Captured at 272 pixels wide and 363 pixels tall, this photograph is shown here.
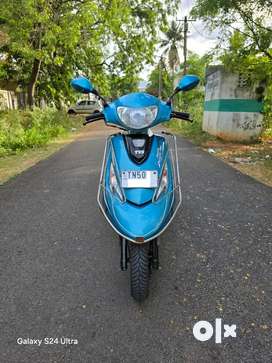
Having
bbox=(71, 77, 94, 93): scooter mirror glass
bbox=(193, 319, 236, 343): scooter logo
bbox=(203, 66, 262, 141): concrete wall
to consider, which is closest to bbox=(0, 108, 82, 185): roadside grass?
bbox=(71, 77, 94, 93): scooter mirror glass

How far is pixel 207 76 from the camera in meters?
9.77

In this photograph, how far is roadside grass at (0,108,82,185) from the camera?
19.7 feet

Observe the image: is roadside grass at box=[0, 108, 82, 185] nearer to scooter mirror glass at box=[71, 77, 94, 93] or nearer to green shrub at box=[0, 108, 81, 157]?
green shrub at box=[0, 108, 81, 157]

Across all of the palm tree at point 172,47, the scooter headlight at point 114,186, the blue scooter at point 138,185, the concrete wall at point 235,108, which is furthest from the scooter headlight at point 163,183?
the palm tree at point 172,47

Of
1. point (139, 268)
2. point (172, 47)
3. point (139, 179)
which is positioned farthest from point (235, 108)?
point (172, 47)

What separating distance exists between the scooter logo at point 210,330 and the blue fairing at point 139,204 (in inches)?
27.0

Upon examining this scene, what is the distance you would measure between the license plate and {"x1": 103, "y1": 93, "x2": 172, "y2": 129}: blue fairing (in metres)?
0.38

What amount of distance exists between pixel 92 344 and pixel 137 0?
44.0ft

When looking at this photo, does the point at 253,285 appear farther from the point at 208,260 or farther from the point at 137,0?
the point at 137,0

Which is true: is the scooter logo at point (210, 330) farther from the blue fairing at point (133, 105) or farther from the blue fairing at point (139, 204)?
the blue fairing at point (133, 105)

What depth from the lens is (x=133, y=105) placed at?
6.50 ft

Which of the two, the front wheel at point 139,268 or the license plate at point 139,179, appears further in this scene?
the license plate at point 139,179

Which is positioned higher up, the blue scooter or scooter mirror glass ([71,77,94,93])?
scooter mirror glass ([71,77,94,93])

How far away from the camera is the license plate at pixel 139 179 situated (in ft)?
6.35
